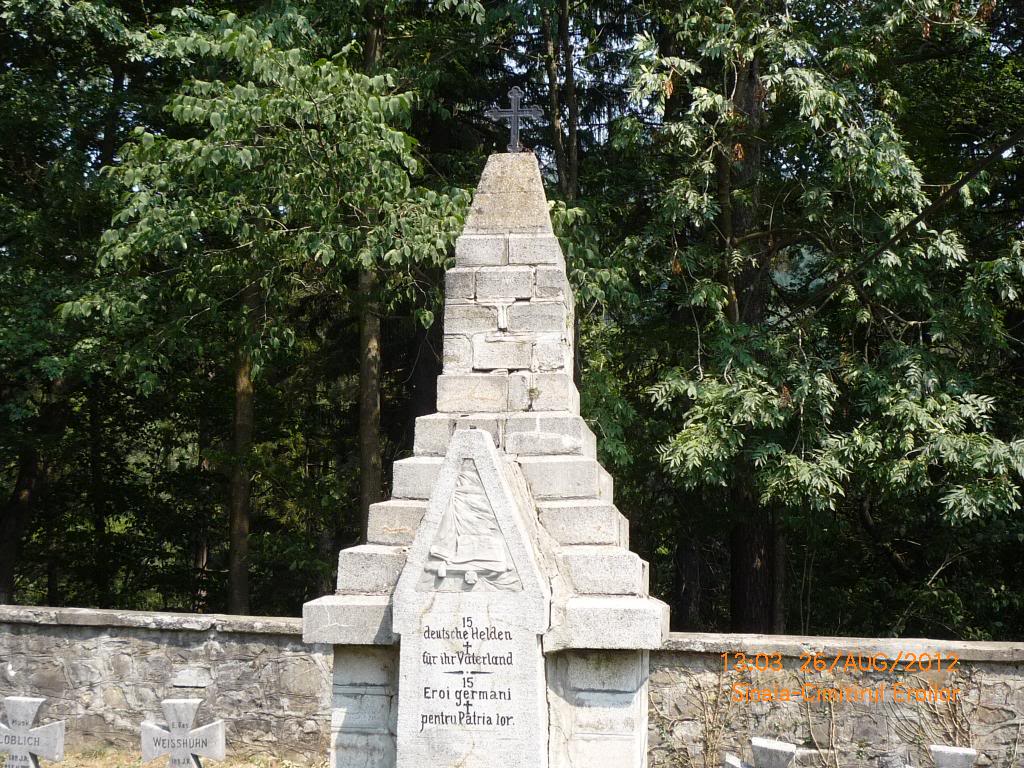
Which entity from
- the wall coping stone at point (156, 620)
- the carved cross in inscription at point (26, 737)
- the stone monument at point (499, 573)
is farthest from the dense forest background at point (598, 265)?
the carved cross in inscription at point (26, 737)

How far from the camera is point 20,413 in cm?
1250

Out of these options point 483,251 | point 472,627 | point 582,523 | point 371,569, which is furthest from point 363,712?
point 483,251

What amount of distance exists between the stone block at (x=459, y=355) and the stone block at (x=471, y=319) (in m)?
0.05

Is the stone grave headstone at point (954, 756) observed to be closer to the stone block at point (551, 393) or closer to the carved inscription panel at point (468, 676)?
the carved inscription panel at point (468, 676)

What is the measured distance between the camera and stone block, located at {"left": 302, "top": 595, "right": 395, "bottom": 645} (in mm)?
5145

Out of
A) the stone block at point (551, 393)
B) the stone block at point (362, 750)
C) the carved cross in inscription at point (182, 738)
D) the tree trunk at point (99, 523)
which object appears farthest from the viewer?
the tree trunk at point (99, 523)

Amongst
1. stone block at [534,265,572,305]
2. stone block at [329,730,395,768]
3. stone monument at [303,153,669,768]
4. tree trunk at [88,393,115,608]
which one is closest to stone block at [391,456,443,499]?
stone monument at [303,153,669,768]

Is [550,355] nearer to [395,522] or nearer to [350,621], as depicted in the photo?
[395,522]

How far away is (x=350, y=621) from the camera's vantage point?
17.0ft

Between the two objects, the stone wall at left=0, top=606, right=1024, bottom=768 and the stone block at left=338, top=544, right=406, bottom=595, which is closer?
the stone block at left=338, top=544, right=406, bottom=595

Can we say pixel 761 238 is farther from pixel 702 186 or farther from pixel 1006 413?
pixel 1006 413

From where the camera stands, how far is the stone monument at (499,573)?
4805 millimetres

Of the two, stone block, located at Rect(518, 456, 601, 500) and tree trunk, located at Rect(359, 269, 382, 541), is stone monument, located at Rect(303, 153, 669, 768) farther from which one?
tree trunk, located at Rect(359, 269, 382, 541)

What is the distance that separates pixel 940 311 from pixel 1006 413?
1.53 m
